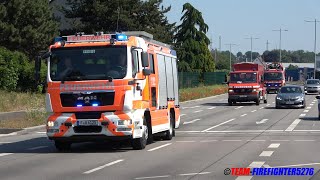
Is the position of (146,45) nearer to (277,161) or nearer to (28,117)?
(277,161)

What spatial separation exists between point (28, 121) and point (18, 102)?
5459 millimetres

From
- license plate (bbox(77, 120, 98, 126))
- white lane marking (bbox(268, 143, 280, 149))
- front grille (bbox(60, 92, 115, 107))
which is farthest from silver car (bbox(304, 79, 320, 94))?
license plate (bbox(77, 120, 98, 126))

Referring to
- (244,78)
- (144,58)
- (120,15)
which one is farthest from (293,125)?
(120,15)

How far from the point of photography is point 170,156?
1516 cm

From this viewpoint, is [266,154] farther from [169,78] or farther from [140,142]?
[169,78]

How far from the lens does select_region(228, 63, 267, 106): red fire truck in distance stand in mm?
44531

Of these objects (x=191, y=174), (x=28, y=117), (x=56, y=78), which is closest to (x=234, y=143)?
(x=56, y=78)

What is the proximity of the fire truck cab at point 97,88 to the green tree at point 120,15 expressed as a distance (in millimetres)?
39004

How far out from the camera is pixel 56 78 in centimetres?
1614

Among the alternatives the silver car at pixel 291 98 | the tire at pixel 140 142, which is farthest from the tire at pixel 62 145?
the silver car at pixel 291 98

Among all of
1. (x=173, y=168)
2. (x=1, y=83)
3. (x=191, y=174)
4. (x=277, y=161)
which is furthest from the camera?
(x=1, y=83)

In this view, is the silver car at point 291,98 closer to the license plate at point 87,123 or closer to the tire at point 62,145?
the tire at point 62,145

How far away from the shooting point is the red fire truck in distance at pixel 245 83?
146 ft

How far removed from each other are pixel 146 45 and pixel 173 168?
545 cm
